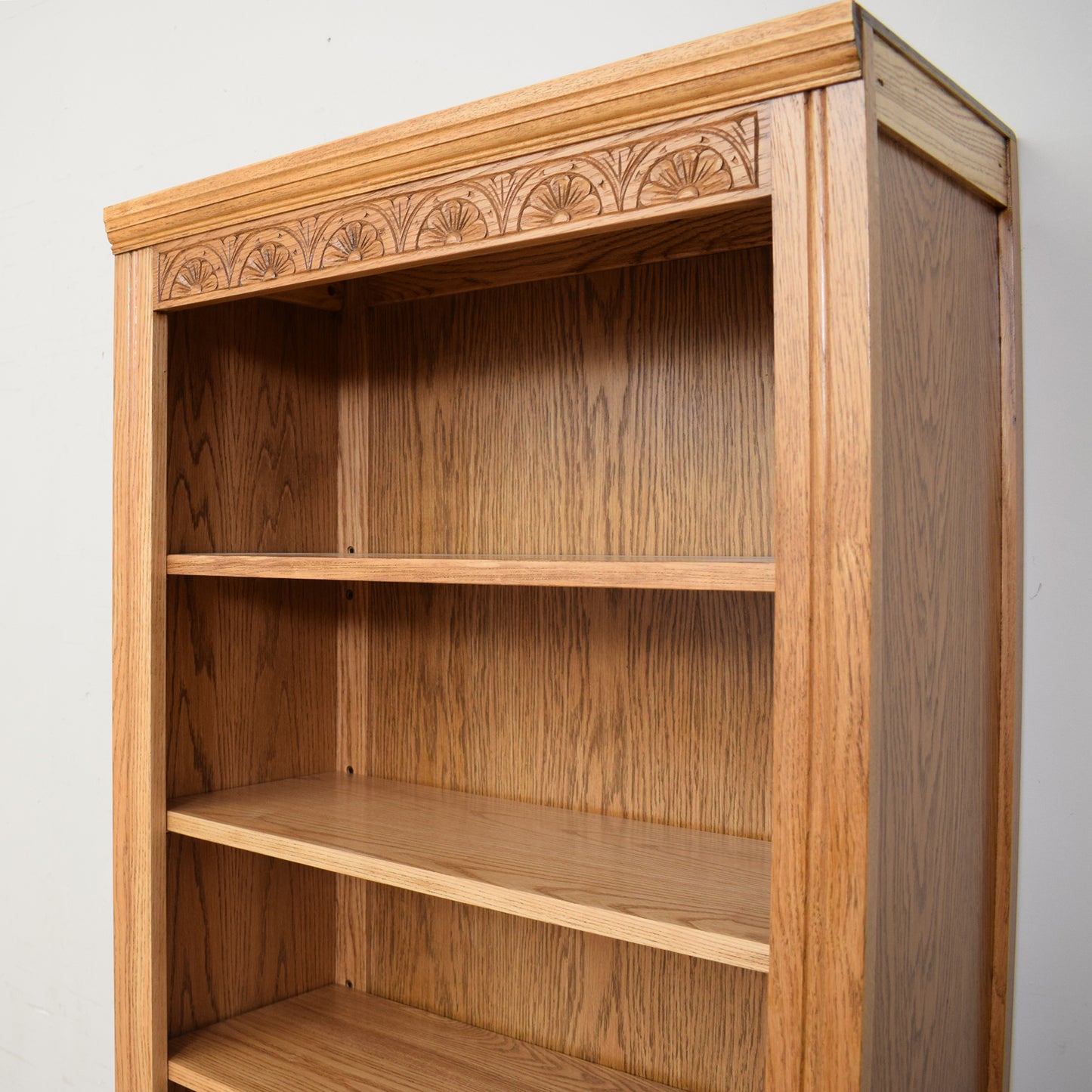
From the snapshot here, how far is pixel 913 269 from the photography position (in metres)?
0.93

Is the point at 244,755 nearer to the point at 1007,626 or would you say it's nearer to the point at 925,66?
the point at 1007,626

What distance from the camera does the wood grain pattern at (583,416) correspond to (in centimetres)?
129

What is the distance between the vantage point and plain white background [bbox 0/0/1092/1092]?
3.71ft

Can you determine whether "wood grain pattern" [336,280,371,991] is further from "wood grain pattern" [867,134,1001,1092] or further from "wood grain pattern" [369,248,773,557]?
"wood grain pattern" [867,134,1001,1092]

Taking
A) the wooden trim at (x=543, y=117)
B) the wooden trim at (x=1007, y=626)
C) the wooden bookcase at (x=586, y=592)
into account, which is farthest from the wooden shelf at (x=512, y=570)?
the wooden trim at (x=543, y=117)

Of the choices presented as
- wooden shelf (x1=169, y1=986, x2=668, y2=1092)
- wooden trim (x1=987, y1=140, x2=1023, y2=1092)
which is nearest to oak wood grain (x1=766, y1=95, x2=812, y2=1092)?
wooden trim (x1=987, y1=140, x2=1023, y2=1092)

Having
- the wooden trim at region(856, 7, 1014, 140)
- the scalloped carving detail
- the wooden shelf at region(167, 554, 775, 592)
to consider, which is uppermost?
the wooden trim at region(856, 7, 1014, 140)

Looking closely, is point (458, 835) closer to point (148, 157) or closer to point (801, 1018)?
point (801, 1018)

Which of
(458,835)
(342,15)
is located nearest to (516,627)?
(458,835)

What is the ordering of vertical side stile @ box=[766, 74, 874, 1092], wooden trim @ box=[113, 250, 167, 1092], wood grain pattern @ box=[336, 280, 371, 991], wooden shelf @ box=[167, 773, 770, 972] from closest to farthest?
vertical side stile @ box=[766, 74, 874, 1092]
wooden shelf @ box=[167, 773, 770, 972]
wooden trim @ box=[113, 250, 167, 1092]
wood grain pattern @ box=[336, 280, 371, 991]

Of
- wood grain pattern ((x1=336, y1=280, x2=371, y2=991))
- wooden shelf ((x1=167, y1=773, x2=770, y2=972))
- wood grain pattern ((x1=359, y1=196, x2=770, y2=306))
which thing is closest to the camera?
wooden shelf ((x1=167, y1=773, x2=770, y2=972))

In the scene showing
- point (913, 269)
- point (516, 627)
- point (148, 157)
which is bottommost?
point (516, 627)

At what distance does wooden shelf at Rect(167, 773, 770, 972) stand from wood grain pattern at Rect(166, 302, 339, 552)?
371 millimetres

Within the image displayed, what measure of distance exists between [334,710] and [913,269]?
3.53 ft
